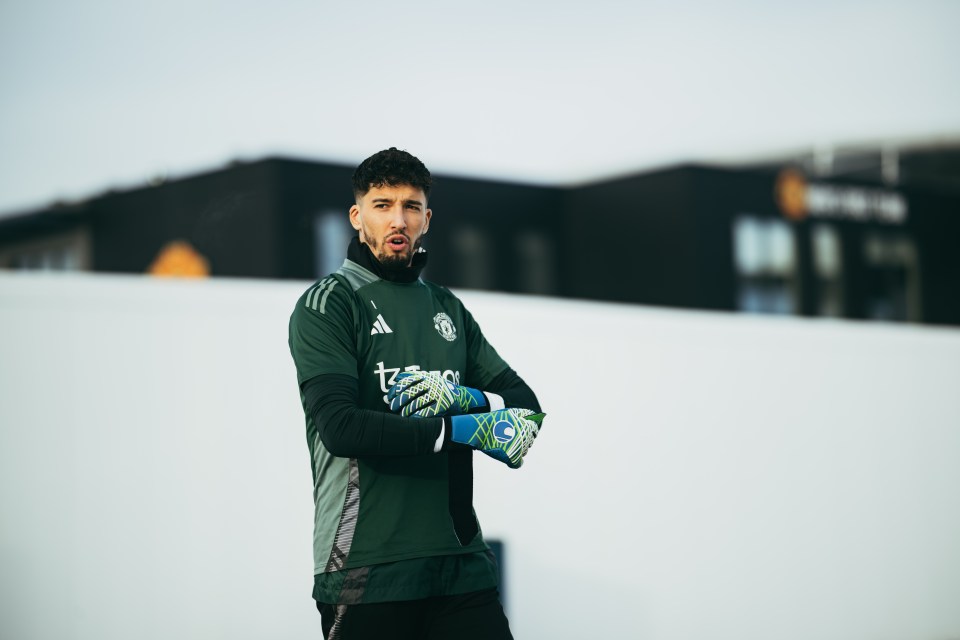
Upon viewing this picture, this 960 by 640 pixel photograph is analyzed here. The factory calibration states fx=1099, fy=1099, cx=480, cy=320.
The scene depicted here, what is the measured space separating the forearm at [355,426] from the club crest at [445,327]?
328 millimetres

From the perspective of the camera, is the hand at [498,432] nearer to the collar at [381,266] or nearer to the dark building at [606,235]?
the collar at [381,266]

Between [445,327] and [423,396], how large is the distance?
29 cm

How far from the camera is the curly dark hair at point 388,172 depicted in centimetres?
279

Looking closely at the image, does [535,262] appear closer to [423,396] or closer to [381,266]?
[381,266]

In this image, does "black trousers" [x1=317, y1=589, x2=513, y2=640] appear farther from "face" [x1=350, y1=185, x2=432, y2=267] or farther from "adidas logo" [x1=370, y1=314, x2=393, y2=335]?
"face" [x1=350, y1=185, x2=432, y2=267]

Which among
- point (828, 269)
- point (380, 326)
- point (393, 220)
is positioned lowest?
point (380, 326)

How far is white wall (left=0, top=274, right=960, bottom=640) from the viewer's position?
4.57 metres

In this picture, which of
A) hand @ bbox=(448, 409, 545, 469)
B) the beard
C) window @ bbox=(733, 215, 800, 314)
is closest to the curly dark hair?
the beard

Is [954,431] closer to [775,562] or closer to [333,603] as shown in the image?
[775,562]

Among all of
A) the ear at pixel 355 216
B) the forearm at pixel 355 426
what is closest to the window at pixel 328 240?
the ear at pixel 355 216

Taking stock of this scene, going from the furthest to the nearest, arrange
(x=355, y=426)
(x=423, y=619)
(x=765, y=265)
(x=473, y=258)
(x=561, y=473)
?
(x=765, y=265)
(x=473, y=258)
(x=561, y=473)
(x=423, y=619)
(x=355, y=426)

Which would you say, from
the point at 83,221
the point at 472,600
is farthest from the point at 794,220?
the point at 472,600

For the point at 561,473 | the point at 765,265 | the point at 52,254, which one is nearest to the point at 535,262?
the point at 765,265

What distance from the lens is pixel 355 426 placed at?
2525 millimetres
